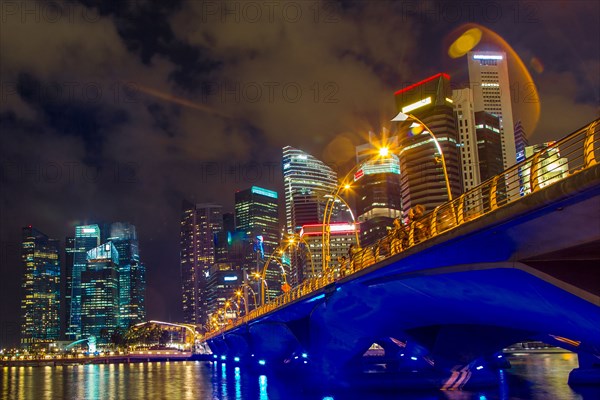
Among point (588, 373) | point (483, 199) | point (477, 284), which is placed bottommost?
point (588, 373)

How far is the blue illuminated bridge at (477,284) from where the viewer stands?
18094 millimetres

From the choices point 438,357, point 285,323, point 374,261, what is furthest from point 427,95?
point 374,261

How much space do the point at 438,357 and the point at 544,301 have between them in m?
25.3

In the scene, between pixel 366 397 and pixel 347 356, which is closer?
pixel 366 397

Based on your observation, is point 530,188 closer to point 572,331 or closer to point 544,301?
point 544,301

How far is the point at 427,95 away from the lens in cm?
19262

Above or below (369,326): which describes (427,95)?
above

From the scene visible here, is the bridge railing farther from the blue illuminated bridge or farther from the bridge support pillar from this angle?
the bridge support pillar

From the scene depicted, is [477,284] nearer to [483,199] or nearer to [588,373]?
[483,199]

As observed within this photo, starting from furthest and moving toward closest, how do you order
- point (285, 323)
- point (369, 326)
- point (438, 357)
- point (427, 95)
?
1. point (427, 95)
2. point (285, 323)
3. point (438, 357)
4. point (369, 326)

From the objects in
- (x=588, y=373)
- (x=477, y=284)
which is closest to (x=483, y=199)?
(x=477, y=284)

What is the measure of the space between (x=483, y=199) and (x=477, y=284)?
4774mm

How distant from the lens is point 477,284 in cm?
2566

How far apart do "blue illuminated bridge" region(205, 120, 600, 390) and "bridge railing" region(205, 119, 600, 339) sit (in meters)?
0.06
